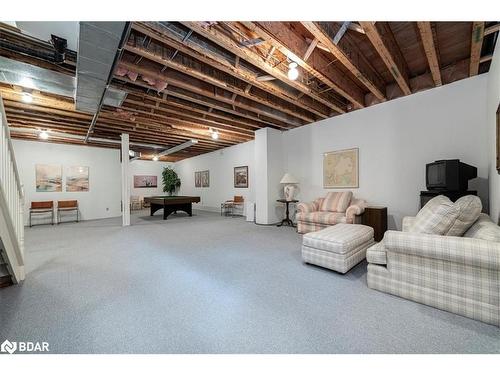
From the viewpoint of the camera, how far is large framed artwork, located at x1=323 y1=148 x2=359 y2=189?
466cm

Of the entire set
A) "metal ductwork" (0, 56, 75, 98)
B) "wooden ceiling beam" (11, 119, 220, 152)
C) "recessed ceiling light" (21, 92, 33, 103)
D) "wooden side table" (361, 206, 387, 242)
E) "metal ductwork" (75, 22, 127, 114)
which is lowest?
"wooden side table" (361, 206, 387, 242)

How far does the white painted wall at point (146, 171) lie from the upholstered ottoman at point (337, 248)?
32.9 feet

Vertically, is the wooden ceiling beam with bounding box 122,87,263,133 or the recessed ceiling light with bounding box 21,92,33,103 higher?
the wooden ceiling beam with bounding box 122,87,263,133

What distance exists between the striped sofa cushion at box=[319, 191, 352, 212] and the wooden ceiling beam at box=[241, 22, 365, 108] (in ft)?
6.76

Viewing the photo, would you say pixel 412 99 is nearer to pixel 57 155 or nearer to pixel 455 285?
pixel 455 285

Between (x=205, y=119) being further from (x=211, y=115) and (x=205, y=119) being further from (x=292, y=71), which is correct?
(x=292, y=71)

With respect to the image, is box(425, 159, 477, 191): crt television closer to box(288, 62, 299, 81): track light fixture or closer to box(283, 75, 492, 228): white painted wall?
box(283, 75, 492, 228): white painted wall

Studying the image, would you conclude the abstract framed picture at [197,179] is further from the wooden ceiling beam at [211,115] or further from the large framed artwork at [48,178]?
the large framed artwork at [48,178]

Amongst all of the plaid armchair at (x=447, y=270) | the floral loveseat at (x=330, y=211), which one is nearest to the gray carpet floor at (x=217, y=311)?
the plaid armchair at (x=447, y=270)

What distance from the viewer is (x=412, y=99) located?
12.5 feet

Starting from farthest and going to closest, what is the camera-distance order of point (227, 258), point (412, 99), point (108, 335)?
point (412, 99) → point (227, 258) → point (108, 335)

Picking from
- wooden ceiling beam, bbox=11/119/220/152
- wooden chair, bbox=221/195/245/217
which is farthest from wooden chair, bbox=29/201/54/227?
wooden chair, bbox=221/195/245/217
